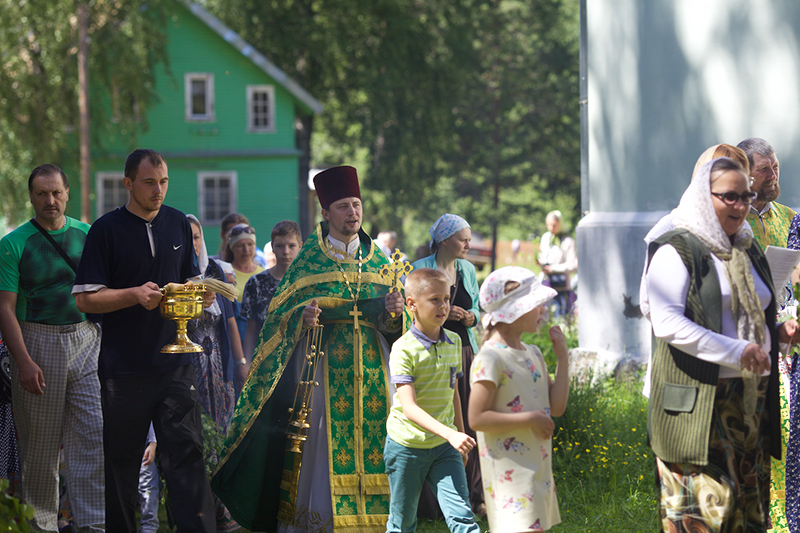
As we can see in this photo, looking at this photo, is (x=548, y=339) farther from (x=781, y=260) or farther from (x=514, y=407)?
(x=514, y=407)

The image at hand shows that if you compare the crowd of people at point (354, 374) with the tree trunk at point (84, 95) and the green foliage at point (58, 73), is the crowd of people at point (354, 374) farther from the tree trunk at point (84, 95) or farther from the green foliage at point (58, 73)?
the tree trunk at point (84, 95)

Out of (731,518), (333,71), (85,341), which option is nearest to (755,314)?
(731,518)

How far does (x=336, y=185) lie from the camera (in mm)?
5762

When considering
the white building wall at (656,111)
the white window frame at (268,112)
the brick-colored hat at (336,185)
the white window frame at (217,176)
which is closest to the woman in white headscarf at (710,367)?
the brick-colored hat at (336,185)

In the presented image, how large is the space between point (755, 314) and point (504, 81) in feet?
102

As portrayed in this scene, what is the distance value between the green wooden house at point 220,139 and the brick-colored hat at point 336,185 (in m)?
23.2

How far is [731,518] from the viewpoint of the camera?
3.51 m

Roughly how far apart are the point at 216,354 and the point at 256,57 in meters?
22.7

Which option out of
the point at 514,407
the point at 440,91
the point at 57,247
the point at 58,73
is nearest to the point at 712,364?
the point at 514,407

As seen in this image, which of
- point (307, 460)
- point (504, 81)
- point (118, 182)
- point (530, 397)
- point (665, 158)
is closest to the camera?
point (530, 397)

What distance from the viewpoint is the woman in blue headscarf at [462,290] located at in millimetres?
6301

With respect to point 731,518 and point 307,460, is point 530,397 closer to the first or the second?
point 731,518

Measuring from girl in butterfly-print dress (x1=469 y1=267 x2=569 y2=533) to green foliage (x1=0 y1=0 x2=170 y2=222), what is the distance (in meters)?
20.2

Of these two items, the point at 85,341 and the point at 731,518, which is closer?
the point at 731,518
